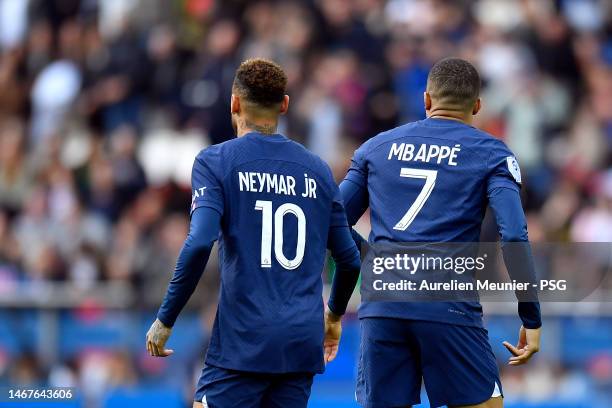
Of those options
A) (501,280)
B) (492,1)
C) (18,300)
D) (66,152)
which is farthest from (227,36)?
(501,280)

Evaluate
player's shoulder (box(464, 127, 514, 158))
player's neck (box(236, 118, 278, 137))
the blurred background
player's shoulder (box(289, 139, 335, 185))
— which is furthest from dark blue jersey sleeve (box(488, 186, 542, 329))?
the blurred background

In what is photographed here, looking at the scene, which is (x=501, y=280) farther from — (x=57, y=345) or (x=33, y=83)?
(x=33, y=83)

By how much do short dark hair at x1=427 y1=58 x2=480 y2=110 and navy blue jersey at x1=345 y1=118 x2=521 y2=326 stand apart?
0.11 meters

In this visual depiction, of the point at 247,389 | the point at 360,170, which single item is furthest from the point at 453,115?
the point at 247,389

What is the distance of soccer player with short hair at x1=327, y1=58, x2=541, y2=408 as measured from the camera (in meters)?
6.41

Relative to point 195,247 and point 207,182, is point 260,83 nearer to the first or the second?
point 207,182

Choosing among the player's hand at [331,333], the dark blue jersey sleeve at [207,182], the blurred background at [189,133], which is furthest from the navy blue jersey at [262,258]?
the blurred background at [189,133]

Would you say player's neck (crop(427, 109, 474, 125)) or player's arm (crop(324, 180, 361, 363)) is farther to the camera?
player's neck (crop(427, 109, 474, 125))

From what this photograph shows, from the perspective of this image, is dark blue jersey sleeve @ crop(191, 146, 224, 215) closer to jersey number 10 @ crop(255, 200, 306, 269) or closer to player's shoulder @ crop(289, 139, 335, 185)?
jersey number 10 @ crop(255, 200, 306, 269)

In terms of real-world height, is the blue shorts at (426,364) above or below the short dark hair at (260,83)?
below

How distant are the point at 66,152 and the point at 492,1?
214 inches

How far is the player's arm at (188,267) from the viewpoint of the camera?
231 inches

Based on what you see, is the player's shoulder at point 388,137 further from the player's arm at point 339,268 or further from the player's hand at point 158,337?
the player's hand at point 158,337

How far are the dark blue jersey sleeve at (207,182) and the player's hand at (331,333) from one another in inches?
42.2
